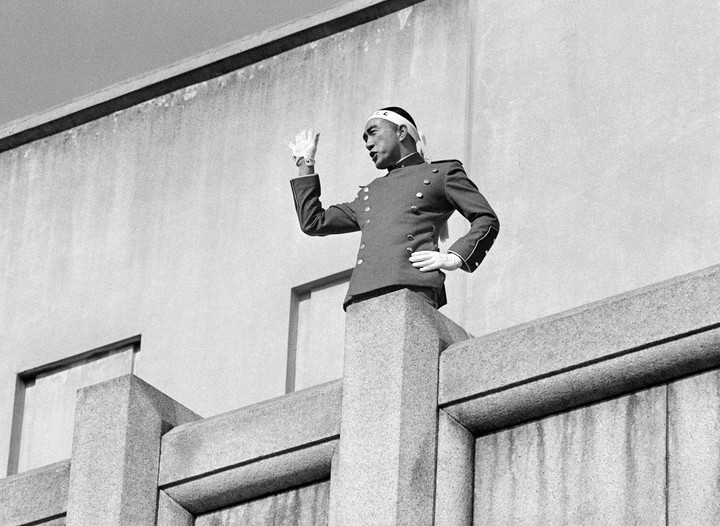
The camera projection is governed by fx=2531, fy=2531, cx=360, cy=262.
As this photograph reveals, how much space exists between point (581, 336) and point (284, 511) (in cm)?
270

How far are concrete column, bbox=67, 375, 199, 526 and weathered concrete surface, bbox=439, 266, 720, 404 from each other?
98.6 inches

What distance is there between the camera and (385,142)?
19.1 meters

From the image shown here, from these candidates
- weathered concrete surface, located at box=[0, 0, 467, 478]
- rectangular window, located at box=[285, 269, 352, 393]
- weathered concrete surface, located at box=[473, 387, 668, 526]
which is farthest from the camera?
weathered concrete surface, located at box=[0, 0, 467, 478]

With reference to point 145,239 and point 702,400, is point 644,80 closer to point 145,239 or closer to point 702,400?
point 145,239

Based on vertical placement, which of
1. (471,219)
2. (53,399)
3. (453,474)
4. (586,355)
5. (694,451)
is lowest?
(694,451)

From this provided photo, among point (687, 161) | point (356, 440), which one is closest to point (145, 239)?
point (687, 161)

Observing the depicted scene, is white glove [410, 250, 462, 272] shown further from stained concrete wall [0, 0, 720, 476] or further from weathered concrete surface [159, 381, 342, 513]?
stained concrete wall [0, 0, 720, 476]

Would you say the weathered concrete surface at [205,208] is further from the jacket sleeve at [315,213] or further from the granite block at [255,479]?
the granite block at [255,479]

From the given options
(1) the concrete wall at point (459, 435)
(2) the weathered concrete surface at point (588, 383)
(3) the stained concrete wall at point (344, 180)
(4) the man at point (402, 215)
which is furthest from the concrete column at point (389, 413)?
(3) the stained concrete wall at point (344, 180)

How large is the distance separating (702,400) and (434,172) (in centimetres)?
332

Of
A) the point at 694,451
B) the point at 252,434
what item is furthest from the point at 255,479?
the point at 694,451

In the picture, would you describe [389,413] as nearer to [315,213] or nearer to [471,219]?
[471,219]

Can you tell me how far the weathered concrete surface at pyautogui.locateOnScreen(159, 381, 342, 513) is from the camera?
17.7m

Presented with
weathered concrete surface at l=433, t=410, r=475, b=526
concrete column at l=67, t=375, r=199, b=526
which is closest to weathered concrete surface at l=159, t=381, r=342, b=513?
concrete column at l=67, t=375, r=199, b=526
